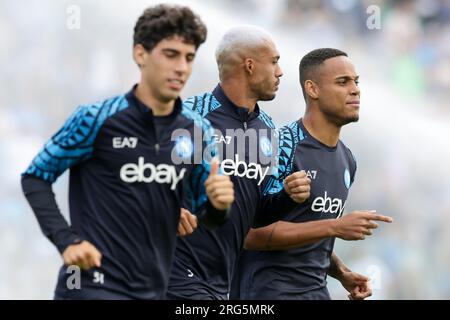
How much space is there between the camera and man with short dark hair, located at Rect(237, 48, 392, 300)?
7699 mm

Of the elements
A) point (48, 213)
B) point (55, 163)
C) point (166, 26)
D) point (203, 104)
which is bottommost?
point (48, 213)

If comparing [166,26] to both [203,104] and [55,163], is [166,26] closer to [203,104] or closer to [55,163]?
[55,163]

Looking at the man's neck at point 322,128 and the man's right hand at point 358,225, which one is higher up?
the man's neck at point 322,128

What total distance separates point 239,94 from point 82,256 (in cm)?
265

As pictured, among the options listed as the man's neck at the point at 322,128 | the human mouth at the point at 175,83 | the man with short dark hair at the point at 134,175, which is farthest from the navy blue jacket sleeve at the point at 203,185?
the man's neck at the point at 322,128

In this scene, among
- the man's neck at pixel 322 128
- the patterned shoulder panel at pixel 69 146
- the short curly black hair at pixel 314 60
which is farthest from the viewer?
the short curly black hair at pixel 314 60

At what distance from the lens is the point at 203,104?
7.77 metres

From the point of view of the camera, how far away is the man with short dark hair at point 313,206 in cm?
770

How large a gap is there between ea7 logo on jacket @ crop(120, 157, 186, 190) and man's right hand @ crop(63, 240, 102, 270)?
547 mm

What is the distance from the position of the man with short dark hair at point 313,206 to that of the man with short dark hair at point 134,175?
1.60 metres

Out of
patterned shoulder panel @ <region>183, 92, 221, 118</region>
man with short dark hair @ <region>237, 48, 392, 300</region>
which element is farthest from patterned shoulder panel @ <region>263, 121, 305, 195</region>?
patterned shoulder panel @ <region>183, 92, 221, 118</region>

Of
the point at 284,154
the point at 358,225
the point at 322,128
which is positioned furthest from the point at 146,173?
the point at 322,128

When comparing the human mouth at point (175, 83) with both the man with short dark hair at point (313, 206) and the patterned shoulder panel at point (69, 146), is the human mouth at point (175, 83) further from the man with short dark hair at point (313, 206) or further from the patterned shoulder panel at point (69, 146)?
the man with short dark hair at point (313, 206)
